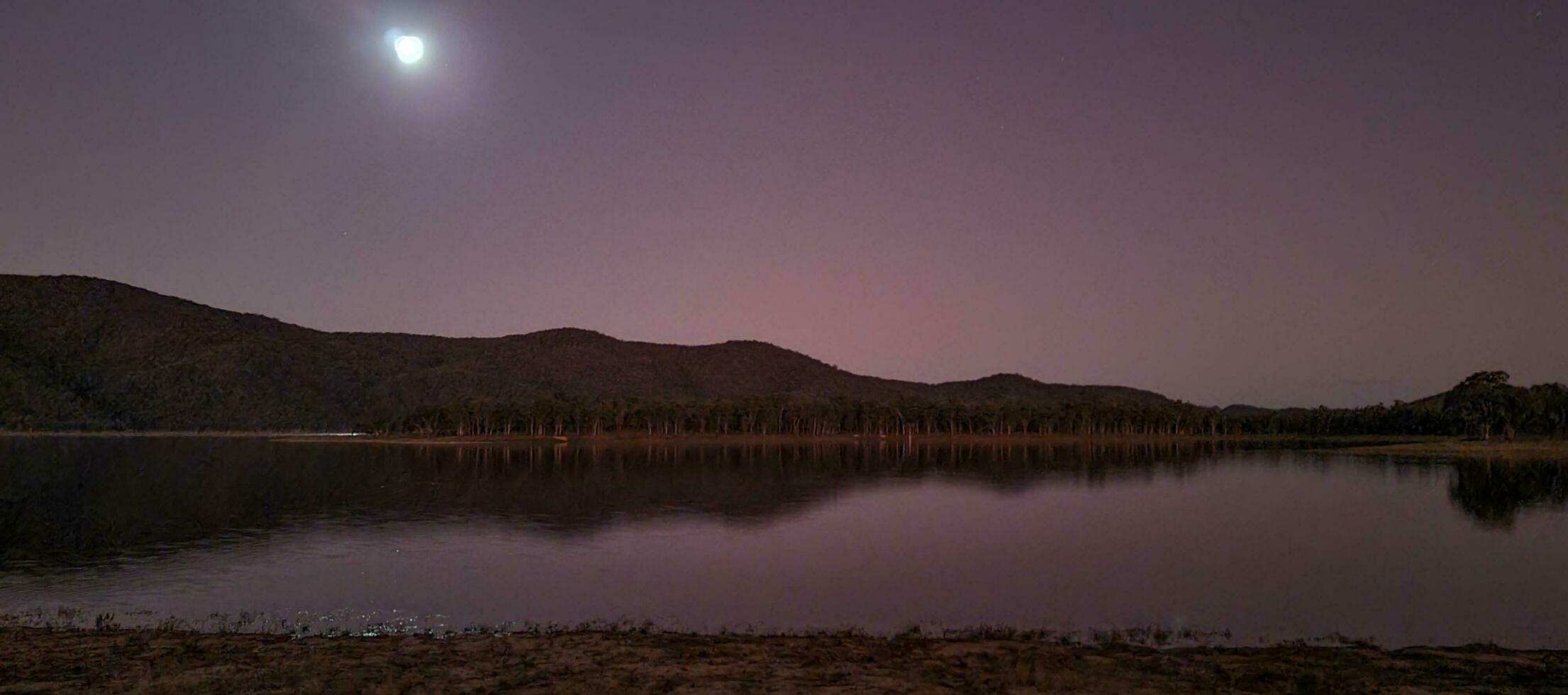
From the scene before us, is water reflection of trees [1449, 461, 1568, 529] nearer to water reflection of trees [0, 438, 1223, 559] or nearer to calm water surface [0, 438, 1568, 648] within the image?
calm water surface [0, 438, 1568, 648]

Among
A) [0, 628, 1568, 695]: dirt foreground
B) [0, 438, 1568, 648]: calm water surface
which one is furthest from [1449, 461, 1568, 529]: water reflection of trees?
[0, 628, 1568, 695]: dirt foreground

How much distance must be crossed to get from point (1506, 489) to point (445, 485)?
61.7 meters

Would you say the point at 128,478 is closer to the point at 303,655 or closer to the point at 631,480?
the point at 631,480

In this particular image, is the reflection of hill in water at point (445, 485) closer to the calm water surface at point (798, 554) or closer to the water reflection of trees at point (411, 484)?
the water reflection of trees at point (411, 484)

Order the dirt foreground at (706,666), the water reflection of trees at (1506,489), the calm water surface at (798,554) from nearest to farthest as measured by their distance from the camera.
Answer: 1. the dirt foreground at (706,666)
2. the calm water surface at (798,554)
3. the water reflection of trees at (1506,489)

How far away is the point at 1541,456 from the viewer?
9888 centimetres

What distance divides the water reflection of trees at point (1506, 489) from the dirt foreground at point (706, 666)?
29.9 meters

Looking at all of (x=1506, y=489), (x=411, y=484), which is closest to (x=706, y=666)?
(x=411, y=484)

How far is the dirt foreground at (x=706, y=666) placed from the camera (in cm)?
1247

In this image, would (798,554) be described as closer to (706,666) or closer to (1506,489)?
(706,666)

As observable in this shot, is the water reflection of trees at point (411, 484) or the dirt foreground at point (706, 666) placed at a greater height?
the water reflection of trees at point (411, 484)

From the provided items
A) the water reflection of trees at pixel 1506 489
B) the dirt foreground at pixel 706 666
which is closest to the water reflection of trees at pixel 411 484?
the dirt foreground at pixel 706 666

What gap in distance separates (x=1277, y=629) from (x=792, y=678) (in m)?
11.1

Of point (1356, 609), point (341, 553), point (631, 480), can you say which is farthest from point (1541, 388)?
point (341, 553)
